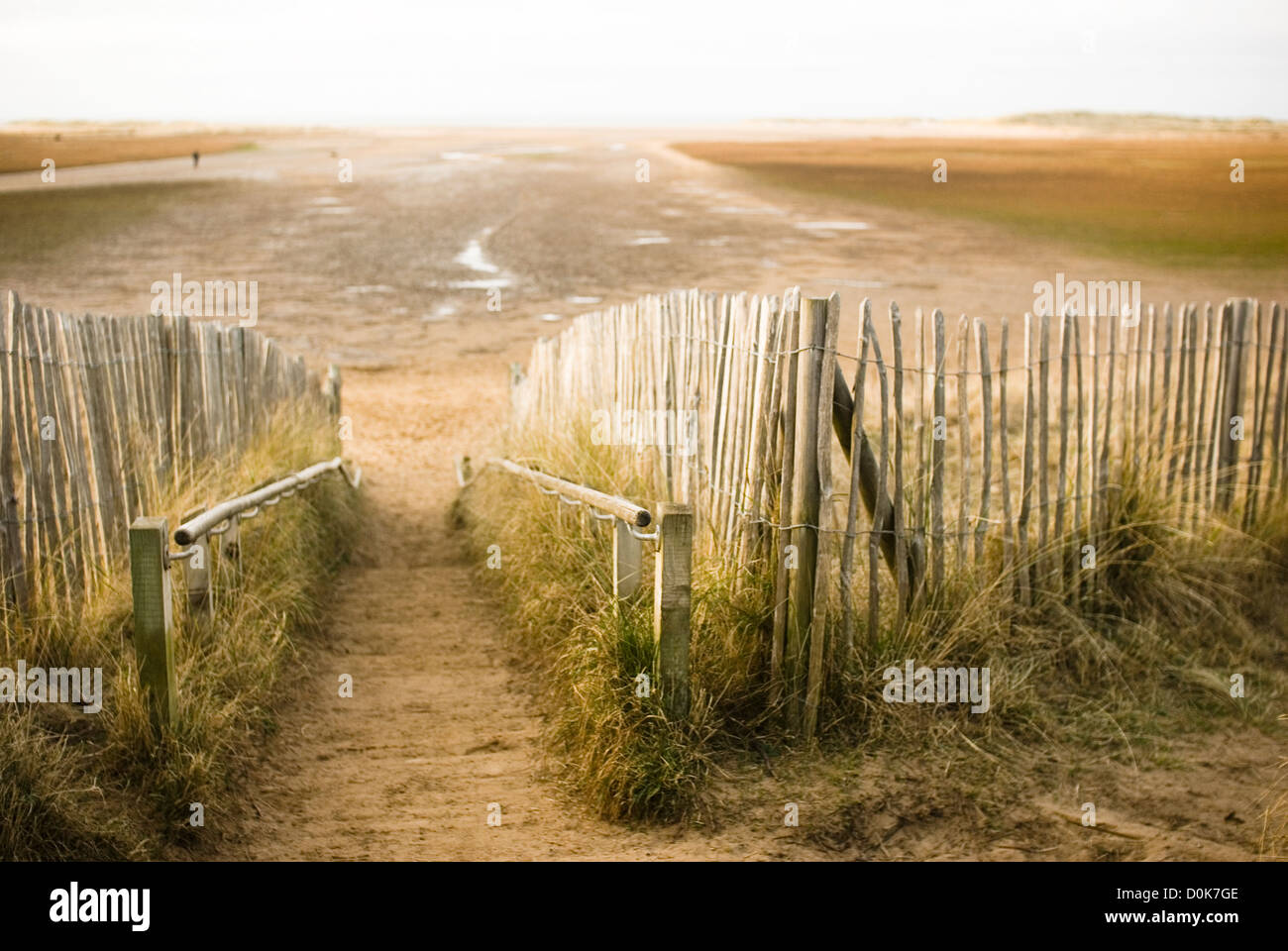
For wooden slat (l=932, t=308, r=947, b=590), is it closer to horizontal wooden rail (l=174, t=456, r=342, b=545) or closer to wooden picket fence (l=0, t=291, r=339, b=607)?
horizontal wooden rail (l=174, t=456, r=342, b=545)

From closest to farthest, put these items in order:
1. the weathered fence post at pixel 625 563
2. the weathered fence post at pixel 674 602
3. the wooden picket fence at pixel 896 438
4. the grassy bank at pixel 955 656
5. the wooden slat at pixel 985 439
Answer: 1. the weathered fence post at pixel 674 602
2. the grassy bank at pixel 955 656
3. the wooden picket fence at pixel 896 438
4. the weathered fence post at pixel 625 563
5. the wooden slat at pixel 985 439

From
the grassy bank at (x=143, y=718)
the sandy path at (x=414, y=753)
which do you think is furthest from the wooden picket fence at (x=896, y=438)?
the grassy bank at (x=143, y=718)

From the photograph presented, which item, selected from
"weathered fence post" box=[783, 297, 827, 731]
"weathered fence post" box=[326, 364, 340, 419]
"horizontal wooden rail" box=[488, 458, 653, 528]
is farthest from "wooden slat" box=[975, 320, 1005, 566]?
"weathered fence post" box=[326, 364, 340, 419]

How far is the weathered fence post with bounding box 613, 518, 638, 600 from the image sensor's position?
15.0ft

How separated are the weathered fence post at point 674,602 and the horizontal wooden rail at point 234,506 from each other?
1.76 m

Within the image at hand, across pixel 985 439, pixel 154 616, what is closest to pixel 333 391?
pixel 154 616

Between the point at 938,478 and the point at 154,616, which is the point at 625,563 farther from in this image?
the point at 154,616

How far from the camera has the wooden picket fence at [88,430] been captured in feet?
15.3

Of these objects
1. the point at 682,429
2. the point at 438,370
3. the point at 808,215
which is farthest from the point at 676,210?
the point at 682,429

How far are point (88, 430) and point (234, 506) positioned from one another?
0.79 m

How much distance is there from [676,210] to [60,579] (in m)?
42.4

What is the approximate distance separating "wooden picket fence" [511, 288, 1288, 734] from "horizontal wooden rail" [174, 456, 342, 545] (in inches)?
60.5

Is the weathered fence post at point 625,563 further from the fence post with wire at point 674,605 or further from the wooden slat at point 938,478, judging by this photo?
the wooden slat at point 938,478

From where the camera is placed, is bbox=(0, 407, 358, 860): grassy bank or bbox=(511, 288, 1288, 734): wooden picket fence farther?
bbox=(511, 288, 1288, 734): wooden picket fence
